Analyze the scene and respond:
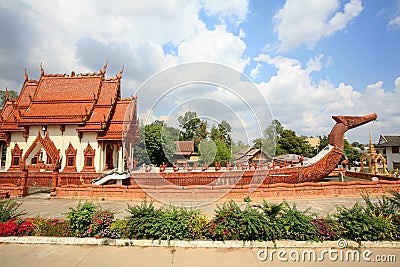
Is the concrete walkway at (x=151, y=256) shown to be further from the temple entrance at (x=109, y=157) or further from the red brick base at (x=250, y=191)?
the temple entrance at (x=109, y=157)

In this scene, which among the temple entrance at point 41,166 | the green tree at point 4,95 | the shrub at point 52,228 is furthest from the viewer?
the green tree at point 4,95

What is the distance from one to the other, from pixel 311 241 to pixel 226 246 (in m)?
1.97

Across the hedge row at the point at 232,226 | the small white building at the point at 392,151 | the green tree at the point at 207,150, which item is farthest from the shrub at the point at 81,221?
the small white building at the point at 392,151

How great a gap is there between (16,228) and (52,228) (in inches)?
35.1

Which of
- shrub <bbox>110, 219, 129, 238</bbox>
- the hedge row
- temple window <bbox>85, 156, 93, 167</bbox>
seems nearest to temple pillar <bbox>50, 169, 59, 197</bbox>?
temple window <bbox>85, 156, 93, 167</bbox>

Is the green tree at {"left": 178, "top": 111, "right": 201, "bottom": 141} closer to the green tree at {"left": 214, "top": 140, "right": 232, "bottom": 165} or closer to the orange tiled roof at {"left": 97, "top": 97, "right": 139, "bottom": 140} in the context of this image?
the green tree at {"left": 214, "top": 140, "right": 232, "bottom": 165}

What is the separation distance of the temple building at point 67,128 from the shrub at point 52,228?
1158 cm

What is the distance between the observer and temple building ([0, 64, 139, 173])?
18.2m

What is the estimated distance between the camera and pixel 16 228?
237 inches

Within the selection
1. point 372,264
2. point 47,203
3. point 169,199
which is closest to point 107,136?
point 47,203

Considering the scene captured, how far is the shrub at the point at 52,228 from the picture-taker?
235 inches

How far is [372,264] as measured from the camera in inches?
178

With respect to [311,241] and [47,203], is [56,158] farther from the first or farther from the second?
[311,241]

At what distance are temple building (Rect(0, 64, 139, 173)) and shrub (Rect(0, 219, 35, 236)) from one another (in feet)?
37.8
